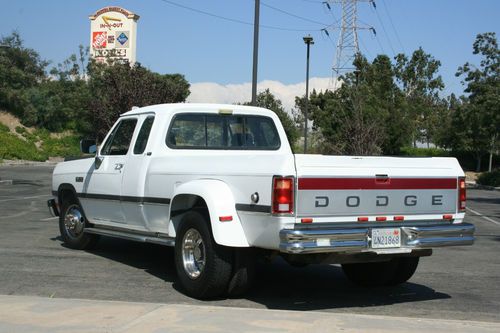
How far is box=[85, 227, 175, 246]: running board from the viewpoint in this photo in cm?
763

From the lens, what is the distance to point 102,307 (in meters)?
6.20

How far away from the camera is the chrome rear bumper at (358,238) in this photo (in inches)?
235

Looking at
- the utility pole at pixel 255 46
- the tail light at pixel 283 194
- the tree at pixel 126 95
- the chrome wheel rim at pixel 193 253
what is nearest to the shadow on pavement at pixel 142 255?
the chrome wheel rim at pixel 193 253

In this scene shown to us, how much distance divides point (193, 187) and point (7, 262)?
11.9ft

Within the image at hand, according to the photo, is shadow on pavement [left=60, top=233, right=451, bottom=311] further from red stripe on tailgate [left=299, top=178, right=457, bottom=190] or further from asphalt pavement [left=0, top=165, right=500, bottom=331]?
red stripe on tailgate [left=299, top=178, right=457, bottom=190]

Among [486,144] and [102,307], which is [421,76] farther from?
[102,307]

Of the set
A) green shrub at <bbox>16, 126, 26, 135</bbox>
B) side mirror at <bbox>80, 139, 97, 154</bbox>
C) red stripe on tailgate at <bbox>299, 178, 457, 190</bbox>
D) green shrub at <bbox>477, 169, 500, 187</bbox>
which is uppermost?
green shrub at <bbox>16, 126, 26, 135</bbox>

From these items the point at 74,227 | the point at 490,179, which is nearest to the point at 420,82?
the point at 490,179

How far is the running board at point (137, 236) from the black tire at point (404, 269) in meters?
2.75

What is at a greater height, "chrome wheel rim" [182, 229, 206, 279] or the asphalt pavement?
"chrome wheel rim" [182, 229, 206, 279]

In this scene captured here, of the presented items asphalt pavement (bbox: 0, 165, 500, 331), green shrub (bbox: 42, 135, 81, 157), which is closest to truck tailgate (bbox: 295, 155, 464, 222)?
asphalt pavement (bbox: 0, 165, 500, 331)

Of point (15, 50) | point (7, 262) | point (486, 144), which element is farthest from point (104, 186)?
point (15, 50)

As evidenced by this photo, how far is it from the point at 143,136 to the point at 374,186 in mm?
3320

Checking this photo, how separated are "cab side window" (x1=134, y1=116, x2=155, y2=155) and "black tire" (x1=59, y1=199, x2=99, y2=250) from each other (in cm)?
196
